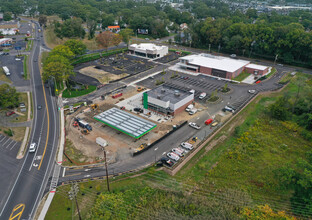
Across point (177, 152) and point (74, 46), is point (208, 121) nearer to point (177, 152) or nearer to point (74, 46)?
point (177, 152)

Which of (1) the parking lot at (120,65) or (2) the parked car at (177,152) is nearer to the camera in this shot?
(2) the parked car at (177,152)

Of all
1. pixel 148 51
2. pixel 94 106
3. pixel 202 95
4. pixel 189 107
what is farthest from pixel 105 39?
pixel 189 107

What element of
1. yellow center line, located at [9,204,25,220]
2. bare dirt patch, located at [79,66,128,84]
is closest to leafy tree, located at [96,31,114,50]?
bare dirt patch, located at [79,66,128,84]

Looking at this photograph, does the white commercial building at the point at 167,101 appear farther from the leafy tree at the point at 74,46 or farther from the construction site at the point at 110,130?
the leafy tree at the point at 74,46

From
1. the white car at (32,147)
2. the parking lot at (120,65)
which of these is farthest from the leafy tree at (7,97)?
the parking lot at (120,65)

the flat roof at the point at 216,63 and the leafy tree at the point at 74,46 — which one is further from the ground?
the leafy tree at the point at 74,46

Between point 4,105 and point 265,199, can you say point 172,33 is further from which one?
point 265,199
